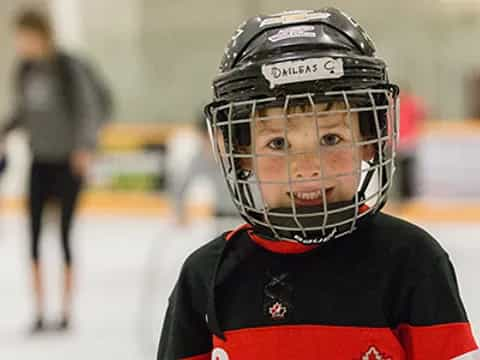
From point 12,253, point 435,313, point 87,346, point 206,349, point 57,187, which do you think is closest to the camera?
point 435,313

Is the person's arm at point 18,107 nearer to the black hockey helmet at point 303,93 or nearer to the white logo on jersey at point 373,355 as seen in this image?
the black hockey helmet at point 303,93

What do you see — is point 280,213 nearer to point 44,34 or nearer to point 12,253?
point 44,34

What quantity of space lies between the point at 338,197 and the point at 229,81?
0.18 meters

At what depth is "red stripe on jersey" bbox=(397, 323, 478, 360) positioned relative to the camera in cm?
100

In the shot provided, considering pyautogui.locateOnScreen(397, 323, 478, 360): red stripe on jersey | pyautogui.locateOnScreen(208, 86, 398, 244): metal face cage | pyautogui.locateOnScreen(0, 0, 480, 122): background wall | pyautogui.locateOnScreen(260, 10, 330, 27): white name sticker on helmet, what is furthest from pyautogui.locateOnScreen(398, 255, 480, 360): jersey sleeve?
pyautogui.locateOnScreen(0, 0, 480, 122): background wall

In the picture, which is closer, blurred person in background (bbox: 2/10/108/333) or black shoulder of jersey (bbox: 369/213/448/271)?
black shoulder of jersey (bbox: 369/213/448/271)

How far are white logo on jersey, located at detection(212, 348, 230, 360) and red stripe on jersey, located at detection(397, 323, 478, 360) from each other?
8.7 inches

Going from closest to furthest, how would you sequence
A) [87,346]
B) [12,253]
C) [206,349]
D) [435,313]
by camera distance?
[435,313] < [206,349] < [87,346] < [12,253]

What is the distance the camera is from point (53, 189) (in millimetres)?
3963

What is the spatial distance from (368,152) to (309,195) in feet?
0.28

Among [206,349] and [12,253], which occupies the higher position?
[206,349]

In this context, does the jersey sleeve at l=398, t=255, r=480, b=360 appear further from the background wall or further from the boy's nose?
the background wall

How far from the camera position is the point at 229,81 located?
1062 mm

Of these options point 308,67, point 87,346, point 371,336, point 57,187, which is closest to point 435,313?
point 371,336
